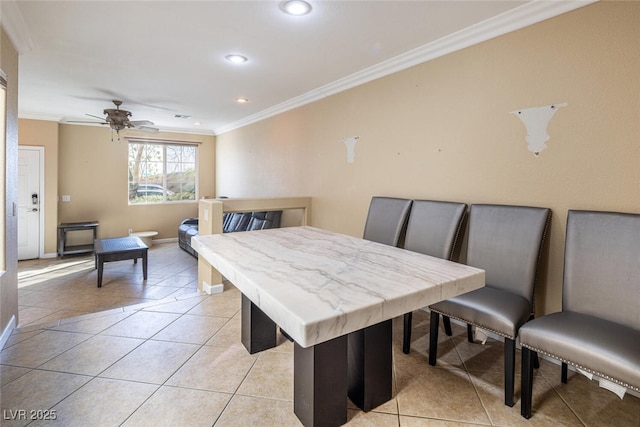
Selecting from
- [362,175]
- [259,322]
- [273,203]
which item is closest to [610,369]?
[259,322]

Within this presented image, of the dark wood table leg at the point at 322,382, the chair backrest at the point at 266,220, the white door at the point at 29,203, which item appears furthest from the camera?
the white door at the point at 29,203

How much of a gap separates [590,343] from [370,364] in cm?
95

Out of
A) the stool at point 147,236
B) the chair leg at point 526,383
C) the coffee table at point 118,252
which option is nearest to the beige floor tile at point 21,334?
the coffee table at point 118,252

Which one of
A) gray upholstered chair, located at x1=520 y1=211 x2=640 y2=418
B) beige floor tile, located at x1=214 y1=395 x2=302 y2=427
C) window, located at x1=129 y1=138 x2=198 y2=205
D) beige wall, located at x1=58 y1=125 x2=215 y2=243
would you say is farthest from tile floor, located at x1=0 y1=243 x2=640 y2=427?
window, located at x1=129 y1=138 x2=198 y2=205

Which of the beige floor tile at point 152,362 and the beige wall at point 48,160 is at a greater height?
the beige wall at point 48,160

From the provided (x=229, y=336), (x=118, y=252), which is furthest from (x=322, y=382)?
(x=118, y=252)

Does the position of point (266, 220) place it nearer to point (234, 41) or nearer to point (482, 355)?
point (234, 41)

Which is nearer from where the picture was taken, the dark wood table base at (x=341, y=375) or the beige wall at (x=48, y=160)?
the dark wood table base at (x=341, y=375)

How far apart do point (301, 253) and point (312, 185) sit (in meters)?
2.52

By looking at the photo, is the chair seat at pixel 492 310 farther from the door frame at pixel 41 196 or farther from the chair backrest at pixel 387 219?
the door frame at pixel 41 196

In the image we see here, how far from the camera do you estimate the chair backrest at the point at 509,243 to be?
1918 millimetres

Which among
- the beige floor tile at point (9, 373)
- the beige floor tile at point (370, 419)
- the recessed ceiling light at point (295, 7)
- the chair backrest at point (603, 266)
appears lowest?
the beige floor tile at point (370, 419)

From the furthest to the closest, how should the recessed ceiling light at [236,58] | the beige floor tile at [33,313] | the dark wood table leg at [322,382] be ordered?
1. the beige floor tile at [33,313]
2. the recessed ceiling light at [236,58]
3. the dark wood table leg at [322,382]

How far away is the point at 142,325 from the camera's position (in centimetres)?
255
